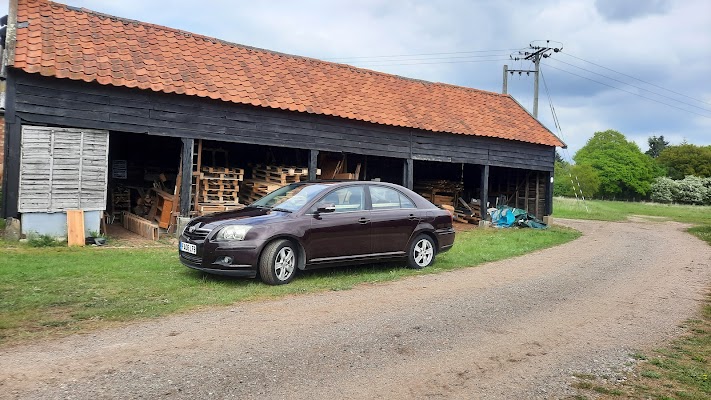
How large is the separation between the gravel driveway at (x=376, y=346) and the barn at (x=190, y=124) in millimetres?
7471

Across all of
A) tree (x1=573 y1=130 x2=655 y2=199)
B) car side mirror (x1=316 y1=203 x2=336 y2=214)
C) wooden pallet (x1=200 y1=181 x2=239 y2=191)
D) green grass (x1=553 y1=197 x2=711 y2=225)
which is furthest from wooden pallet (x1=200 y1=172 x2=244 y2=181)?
tree (x1=573 y1=130 x2=655 y2=199)

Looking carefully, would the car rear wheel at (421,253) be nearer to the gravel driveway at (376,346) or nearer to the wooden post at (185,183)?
the gravel driveway at (376,346)

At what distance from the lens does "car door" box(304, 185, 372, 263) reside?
25.4 feet

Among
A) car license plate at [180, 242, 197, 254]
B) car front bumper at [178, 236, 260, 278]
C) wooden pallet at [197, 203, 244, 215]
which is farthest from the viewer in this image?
wooden pallet at [197, 203, 244, 215]

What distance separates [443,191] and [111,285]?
53.0 ft

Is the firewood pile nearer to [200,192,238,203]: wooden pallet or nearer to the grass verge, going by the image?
[200,192,238,203]: wooden pallet

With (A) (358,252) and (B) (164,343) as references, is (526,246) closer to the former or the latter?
(A) (358,252)

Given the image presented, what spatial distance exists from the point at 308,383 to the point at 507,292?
446 centimetres

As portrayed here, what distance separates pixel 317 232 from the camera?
773 cm

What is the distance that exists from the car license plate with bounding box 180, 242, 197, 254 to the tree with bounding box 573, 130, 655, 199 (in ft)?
281

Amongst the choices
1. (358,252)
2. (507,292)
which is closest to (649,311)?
(507,292)

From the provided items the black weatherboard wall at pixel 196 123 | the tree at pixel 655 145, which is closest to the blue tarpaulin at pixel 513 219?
the black weatherboard wall at pixel 196 123

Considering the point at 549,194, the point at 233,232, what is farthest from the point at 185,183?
the point at 549,194

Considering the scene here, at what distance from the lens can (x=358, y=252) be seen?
27.2 feet
